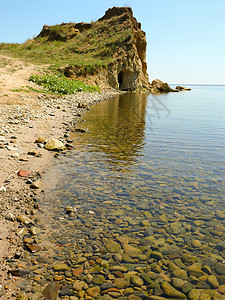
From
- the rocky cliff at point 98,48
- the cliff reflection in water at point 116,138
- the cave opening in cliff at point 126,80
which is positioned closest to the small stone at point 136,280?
the cliff reflection in water at point 116,138

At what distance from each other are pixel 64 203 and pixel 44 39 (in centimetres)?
5776

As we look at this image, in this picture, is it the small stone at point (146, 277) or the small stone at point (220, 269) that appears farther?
the small stone at point (220, 269)

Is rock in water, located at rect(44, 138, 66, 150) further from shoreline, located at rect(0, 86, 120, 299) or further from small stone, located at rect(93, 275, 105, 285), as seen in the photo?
small stone, located at rect(93, 275, 105, 285)

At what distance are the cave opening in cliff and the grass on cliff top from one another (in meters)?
6.37

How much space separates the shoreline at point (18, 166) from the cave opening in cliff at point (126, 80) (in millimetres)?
41697

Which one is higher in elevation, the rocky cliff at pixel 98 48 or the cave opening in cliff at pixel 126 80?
the rocky cliff at pixel 98 48

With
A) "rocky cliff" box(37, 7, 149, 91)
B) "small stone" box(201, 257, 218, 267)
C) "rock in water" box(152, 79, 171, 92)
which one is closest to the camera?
"small stone" box(201, 257, 218, 267)

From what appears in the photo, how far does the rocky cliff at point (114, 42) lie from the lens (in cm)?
4619

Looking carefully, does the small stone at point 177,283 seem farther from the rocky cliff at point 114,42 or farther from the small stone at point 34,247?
the rocky cliff at point 114,42

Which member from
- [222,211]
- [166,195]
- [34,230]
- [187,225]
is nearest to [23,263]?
[34,230]

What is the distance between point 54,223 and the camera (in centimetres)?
457

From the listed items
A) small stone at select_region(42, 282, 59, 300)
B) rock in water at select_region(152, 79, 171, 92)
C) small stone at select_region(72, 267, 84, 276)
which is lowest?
small stone at select_region(72, 267, 84, 276)

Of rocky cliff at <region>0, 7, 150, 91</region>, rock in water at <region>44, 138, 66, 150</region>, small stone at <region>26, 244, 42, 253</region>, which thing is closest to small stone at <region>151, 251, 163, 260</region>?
small stone at <region>26, 244, 42, 253</region>

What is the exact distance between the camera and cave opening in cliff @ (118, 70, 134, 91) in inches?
2123
